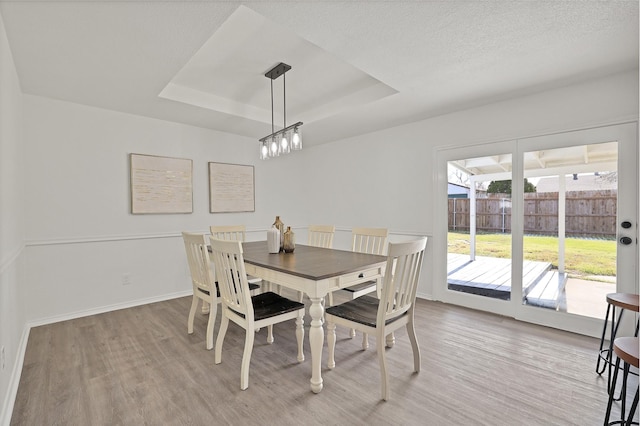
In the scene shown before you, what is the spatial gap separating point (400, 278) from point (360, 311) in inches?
16.5

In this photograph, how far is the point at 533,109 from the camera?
3.01 m

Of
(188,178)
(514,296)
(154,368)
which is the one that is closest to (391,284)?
(154,368)

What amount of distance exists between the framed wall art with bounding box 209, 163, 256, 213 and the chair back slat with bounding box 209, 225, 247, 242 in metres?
0.78

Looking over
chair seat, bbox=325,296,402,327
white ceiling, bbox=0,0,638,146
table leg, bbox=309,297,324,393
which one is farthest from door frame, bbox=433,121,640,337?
table leg, bbox=309,297,324,393

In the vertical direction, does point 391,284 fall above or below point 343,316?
above

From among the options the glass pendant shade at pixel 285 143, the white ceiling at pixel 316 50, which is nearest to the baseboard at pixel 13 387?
the white ceiling at pixel 316 50

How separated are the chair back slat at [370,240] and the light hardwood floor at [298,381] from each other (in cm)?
85

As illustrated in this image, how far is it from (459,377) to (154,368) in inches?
87.0

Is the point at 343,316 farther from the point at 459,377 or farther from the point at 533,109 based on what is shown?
the point at 533,109

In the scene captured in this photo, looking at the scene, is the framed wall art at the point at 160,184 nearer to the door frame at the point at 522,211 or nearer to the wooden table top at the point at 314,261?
the wooden table top at the point at 314,261

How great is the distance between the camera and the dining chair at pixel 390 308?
1.83 meters

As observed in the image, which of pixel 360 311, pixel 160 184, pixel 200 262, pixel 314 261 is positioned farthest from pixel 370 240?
pixel 160 184

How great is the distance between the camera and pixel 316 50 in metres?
2.49

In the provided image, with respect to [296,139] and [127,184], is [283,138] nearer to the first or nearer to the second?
[296,139]
